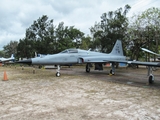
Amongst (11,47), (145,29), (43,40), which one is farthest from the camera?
(11,47)

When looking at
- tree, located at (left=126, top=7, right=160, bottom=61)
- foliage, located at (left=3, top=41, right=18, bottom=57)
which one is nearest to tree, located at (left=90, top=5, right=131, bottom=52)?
tree, located at (left=126, top=7, right=160, bottom=61)

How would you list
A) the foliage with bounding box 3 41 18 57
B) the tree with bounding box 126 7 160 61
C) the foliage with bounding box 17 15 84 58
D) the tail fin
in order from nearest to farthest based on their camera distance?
the tail fin
the tree with bounding box 126 7 160 61
the foliage with bounding box 17 15 84 58
the foliage with bounding box 3 41 18 57

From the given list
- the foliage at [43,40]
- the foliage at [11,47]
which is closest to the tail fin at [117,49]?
the foliage at [43,40]

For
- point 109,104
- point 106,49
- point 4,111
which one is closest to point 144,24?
point 106,49

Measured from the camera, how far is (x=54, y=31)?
4344 centimetres

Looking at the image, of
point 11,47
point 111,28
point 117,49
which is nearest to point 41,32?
point 111,28

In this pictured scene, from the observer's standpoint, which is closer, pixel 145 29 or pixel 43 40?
pixel 145 29

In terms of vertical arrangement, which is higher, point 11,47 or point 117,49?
point 11,47

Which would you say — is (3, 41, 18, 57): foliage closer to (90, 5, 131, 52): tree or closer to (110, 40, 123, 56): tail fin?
(90, 5, 131, 52): tree

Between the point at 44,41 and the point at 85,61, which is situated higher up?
the point at 44,41

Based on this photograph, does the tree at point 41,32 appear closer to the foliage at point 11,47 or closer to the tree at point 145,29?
the tree at point 145,29

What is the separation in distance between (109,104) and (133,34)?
71.6ft

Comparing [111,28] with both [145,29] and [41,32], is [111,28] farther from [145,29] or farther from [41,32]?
[41,32]

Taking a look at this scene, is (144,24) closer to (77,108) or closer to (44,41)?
(77,108)
